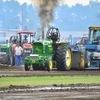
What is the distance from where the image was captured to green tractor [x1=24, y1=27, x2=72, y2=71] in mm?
16531

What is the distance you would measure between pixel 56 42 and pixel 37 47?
43.7 inches

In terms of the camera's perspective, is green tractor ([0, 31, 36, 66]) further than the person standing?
No

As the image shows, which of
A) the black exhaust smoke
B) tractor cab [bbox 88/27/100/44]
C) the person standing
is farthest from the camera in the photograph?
the black exhaust smoke

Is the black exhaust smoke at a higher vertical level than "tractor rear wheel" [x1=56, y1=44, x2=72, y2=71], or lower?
higher

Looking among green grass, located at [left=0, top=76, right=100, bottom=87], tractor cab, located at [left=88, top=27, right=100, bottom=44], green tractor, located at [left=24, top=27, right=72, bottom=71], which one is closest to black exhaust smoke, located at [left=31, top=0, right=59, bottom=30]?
tractor cab, located at [left=88, top=27, right=100, bottom=44]

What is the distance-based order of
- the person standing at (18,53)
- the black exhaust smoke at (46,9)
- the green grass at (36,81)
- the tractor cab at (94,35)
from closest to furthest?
1. the green grass at (36,81)
2. the tractor cab at (94,35)
3. the person standing at (18,53)
4. the black exhaust smoke at (46,9)

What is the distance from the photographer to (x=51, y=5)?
968 inches

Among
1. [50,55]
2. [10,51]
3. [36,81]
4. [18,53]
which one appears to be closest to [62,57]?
[50,55]

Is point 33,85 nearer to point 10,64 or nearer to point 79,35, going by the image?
point 10,64

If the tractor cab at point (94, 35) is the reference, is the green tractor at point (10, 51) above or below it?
below

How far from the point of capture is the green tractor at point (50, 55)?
54.2ft

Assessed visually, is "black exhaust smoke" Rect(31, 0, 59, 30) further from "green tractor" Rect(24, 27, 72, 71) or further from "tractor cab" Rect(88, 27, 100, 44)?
"green tractor" Rect(24, 27, 72, 71)

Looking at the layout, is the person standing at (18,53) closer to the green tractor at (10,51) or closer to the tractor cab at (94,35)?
the green tractor at (10,51)

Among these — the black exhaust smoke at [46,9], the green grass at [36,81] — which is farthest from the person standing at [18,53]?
the green grass at [36,81]
